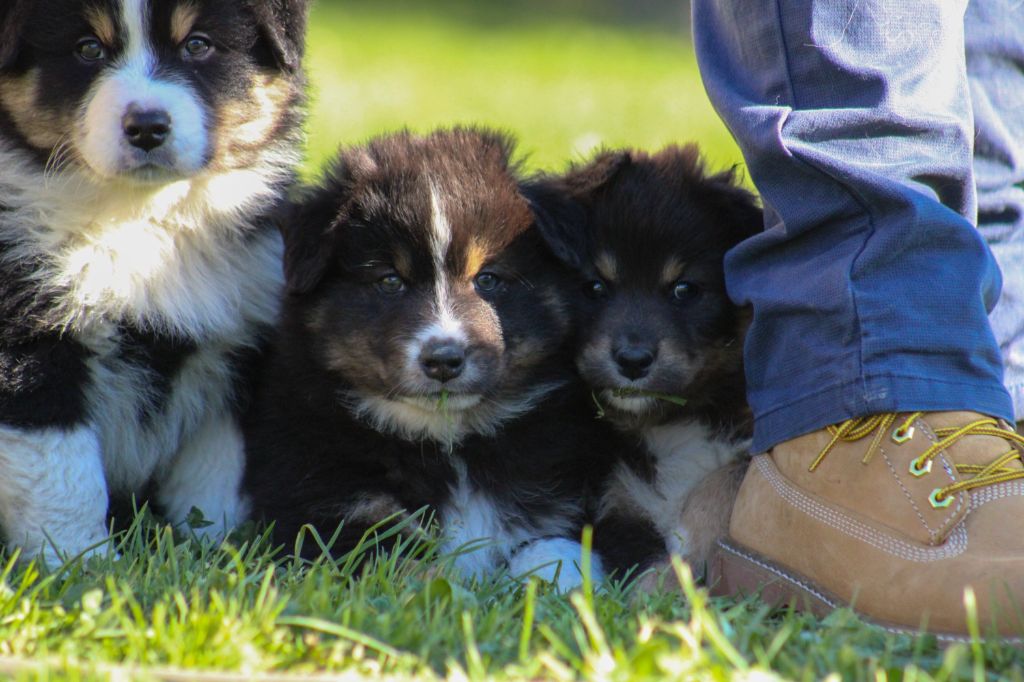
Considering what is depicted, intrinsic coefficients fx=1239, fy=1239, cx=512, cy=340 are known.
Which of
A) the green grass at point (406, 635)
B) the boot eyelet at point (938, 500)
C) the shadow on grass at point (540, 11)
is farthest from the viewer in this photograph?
the shadow on grass at point (540, 11)

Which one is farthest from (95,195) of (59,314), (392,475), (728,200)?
(728,200)

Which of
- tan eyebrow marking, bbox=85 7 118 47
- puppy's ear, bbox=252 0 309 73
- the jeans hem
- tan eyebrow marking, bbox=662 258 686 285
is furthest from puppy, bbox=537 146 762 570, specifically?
tan eyebrow marking, bbox=85 7 118 47

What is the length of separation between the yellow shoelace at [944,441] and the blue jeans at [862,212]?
0.03m

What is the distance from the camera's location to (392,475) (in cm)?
325

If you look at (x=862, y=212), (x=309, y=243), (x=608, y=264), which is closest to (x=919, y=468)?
(x=862, y=212)

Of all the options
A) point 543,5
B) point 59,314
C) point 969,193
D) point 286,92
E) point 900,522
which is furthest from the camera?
point 543,5

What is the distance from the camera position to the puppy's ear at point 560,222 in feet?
10.7

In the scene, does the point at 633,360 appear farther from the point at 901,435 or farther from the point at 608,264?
the point at 901,435

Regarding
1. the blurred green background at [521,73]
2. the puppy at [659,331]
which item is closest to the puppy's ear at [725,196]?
the puppy at [659,331]

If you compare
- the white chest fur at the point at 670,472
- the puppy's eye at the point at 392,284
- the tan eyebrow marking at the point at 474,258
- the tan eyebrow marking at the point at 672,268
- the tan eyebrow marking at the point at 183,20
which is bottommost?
the white chest fur at the point at 670,472

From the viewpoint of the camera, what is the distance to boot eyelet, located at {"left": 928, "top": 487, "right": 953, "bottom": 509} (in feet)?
8.37

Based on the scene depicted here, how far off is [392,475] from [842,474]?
1178 millimetres

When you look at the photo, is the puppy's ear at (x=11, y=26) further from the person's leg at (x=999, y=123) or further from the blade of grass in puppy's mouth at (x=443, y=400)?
the person's leg at (x=999, y=123)

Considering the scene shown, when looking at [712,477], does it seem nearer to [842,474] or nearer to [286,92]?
[842,474]
